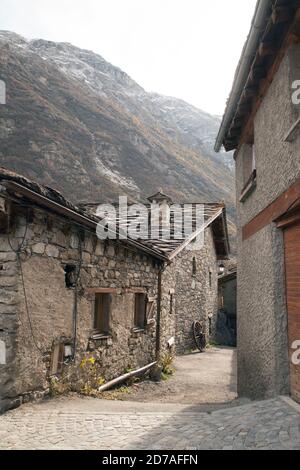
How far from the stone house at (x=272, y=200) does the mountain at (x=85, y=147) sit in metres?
27.7

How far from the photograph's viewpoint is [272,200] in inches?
194

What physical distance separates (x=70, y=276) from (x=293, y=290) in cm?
324

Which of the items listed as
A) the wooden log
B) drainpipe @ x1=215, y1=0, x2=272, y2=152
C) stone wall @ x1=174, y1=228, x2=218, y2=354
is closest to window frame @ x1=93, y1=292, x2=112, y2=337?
the wooden log

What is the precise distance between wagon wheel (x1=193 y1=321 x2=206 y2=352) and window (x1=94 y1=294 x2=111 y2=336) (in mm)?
7453

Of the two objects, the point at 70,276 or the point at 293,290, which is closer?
the point at 293,290

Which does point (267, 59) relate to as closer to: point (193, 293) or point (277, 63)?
point (277, 63)

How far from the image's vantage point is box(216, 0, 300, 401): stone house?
165 inches

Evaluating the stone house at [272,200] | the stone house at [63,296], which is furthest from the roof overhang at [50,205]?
the stone house at [272,200]

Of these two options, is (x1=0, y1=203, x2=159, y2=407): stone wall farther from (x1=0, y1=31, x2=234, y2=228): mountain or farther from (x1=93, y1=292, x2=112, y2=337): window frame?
(x1=0, y1=31, x2=234, y2=228): mountain

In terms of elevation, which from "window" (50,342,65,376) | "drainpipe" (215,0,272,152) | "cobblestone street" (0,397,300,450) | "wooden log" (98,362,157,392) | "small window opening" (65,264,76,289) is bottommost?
"wooden log" (98,362,157,392)

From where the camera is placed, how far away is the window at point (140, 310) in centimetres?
909

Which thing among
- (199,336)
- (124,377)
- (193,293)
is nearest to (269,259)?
(124,377)

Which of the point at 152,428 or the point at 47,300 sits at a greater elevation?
the point at 47,300

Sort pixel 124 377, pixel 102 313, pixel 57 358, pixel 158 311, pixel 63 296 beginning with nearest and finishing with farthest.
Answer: pixel 57 358, pixel 63 296, pixel 102 313, pixel 124 377, pixel 158 311
